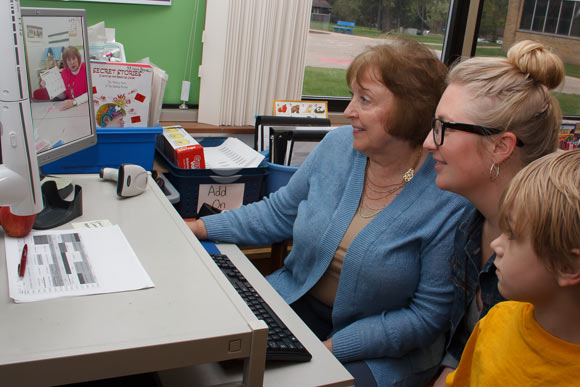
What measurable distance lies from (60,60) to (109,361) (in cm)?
91

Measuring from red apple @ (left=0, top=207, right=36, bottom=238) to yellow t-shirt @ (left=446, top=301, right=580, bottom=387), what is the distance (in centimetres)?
91

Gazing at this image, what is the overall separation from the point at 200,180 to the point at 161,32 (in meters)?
0.71

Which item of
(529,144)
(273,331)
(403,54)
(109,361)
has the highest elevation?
(403,54)

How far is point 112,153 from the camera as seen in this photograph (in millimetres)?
1732

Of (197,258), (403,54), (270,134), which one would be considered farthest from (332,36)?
(197,258)

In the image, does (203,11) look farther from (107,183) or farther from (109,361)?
(109,361)

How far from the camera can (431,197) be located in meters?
1.44

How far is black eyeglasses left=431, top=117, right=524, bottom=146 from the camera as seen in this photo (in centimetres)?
125

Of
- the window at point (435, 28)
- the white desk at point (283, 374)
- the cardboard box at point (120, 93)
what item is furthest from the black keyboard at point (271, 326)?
the window at point (435, 28)

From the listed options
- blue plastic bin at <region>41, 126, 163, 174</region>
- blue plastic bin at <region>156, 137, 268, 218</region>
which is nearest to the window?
blue plastic bin at <region>156, 137, 268, 218</region>

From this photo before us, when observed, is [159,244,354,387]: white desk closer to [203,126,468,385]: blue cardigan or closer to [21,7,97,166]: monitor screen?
[203,126,468,385]: blue cardigan

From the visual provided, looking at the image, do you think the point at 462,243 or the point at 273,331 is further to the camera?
the point at 462,243

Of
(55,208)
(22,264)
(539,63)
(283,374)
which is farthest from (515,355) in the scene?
(55,208)

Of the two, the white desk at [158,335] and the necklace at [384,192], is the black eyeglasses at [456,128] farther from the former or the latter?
the white desk at [158,335]
